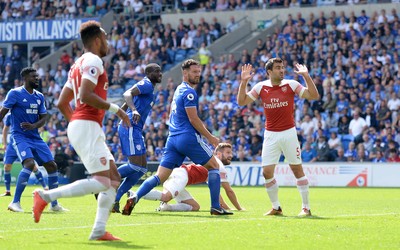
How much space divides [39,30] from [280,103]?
102ft

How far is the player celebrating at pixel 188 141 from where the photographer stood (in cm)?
1483

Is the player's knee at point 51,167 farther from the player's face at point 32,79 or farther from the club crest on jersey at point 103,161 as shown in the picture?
the club crest on jersey at point 103,161

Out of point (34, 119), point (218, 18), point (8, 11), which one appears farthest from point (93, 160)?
point (8, 11)

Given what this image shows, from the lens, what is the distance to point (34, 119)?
1694 cm

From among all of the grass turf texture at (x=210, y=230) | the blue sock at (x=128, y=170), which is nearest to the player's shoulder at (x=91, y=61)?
the grass turf texture at (x=210, y=230)

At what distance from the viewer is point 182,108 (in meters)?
15.1

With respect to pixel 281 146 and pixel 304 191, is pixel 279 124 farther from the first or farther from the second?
pixel 304 191

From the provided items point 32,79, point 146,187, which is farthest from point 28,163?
point 146,187

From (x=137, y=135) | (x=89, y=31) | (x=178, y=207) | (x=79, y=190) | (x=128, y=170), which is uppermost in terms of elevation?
(x=89, y=31)

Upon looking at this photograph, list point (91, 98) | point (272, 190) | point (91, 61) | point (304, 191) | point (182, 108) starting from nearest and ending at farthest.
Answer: point (91, 98)
point (91, 61)
point (182, 108)
point (304, 191)
point (272, 190)

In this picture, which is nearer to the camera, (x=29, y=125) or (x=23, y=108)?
(x=29, y=125)

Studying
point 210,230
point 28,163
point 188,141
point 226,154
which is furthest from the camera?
point 226,154

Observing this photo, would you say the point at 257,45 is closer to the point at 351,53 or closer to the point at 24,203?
the point at 351,53

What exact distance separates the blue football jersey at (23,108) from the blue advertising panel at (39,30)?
2678cm
